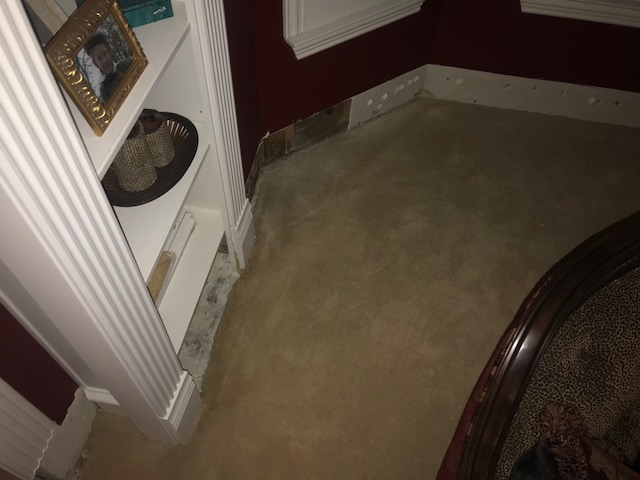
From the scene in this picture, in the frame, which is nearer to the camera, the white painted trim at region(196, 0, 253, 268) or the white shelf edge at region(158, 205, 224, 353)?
the white painted trim at region(196, 0, 253, 268)

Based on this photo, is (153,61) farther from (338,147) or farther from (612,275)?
(338,147)

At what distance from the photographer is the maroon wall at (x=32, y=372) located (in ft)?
3.49

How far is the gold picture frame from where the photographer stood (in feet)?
2.57

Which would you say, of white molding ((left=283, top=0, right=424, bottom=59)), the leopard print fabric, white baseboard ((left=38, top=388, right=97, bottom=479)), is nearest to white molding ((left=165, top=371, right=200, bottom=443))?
white baseboard ((left=38, top=388, right=97, bottom=479))

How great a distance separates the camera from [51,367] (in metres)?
1.25

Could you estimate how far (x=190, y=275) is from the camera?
62.4 inches

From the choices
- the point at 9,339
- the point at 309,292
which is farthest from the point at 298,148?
the point at 9,339

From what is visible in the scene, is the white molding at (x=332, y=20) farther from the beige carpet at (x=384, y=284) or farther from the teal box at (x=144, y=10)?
the teal box at (x=144, y=10)

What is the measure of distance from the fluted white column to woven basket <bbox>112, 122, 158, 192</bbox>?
13.2 inches

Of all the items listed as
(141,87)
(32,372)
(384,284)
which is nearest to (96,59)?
(141,87)

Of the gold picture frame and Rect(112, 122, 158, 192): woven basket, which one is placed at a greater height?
the gold picture frame

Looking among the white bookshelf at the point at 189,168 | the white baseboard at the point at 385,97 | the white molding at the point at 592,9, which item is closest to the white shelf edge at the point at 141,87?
the white bookshelf at the point at 189,168

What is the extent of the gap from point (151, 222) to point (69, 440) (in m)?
0.72

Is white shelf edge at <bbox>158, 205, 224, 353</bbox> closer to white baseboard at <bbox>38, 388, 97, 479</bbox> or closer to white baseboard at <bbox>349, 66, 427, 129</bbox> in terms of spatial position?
white baseboard at <bbox>38, 388, 97, 479</bbox>
